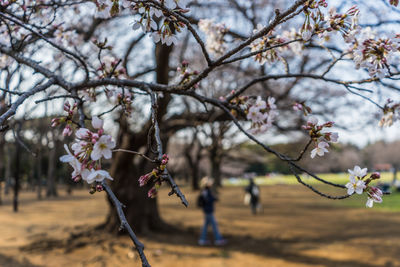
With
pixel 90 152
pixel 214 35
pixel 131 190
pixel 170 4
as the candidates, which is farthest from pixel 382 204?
pixel 90 152

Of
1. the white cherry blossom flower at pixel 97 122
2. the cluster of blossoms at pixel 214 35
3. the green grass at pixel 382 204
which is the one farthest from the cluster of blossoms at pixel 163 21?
the green grass at pixel 382 204

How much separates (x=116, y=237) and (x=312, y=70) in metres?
6.13

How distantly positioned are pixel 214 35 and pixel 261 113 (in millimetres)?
1166

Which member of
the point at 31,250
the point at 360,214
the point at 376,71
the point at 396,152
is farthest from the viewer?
the point at 396,152

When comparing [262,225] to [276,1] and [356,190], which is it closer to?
[276,1]

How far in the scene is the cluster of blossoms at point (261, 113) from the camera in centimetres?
224

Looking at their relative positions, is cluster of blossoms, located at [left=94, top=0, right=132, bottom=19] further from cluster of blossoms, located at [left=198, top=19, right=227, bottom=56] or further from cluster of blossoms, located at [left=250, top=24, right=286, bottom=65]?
cluster of blossoms, located at [left=198, top=19, right=227, bottom=56]

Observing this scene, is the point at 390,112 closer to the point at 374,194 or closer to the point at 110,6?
the point at 374,194

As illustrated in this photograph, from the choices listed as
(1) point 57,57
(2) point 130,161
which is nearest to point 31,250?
(2) point 130,161

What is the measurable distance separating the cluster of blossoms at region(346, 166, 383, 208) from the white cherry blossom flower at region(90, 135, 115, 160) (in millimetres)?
1105

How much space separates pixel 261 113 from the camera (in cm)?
226

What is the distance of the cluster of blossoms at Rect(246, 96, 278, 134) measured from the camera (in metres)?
2.24

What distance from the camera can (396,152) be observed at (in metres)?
43.2

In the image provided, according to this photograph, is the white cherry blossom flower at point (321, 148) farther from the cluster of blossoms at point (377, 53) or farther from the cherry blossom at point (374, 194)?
the cluster of blossoms at point (377, 53)
